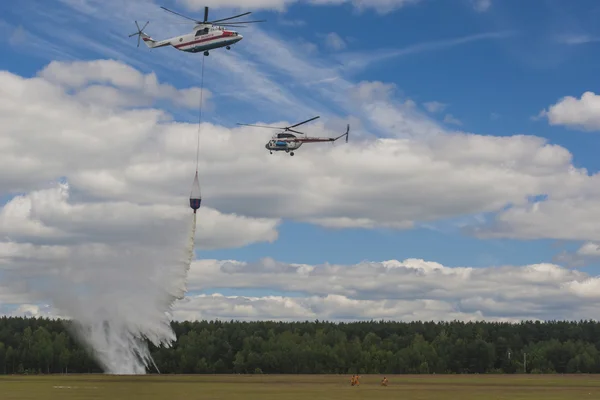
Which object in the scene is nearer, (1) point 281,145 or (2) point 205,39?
(2) point 205,39

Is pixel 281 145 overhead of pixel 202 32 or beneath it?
beneath

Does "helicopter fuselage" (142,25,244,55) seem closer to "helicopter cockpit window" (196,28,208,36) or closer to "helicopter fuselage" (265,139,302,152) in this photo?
"helicopter cockpit window" (196,28,208,36)

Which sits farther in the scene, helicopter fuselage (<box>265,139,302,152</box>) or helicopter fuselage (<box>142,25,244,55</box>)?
helicopter fuselage (<box>265,139,302,152</box>)

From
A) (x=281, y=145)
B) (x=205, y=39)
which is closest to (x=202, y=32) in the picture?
(x=205, y=39)

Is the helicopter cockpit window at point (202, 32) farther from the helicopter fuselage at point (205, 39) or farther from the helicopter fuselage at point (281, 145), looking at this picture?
the helicopter fuselage at point (281, 145)

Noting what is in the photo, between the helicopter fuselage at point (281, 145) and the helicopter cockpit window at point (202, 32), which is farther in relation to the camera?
the helicopter fuselage at point (281, 145)

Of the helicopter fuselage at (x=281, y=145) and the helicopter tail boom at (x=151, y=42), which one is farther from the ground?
the helicopter tail boom at (x=151, y=42)

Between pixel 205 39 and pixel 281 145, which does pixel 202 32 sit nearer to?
pixel 205 39
